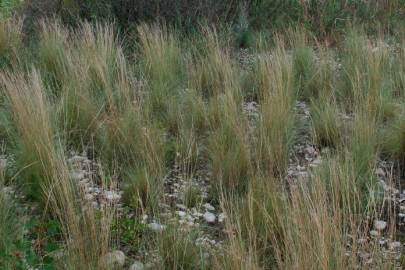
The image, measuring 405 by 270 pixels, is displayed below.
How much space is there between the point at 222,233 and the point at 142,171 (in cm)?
59

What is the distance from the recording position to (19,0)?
29.9 ft

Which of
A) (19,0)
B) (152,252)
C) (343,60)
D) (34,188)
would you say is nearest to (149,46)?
(343,60)

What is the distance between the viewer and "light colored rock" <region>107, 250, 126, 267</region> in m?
2.42

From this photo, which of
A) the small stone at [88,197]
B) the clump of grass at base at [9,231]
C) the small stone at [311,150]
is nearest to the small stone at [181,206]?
the small stone at [88,197]

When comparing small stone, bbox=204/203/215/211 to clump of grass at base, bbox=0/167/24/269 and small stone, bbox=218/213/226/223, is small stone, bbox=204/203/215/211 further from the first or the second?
clump of grass at base, bbox=0/167/24/269

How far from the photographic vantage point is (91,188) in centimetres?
280

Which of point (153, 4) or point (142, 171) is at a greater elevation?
point (153, 4)

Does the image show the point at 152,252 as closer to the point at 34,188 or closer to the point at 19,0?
the point at 34,188

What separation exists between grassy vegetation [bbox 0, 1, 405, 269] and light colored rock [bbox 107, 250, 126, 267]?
0.03 m

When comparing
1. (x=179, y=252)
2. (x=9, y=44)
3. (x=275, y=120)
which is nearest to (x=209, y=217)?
(x=179, y=252)

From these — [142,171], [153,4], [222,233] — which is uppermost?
[153,4]

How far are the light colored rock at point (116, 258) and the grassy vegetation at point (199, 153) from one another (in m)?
0.03

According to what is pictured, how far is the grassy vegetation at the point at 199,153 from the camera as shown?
2391 millimetres

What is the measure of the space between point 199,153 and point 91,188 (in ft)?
3.13
